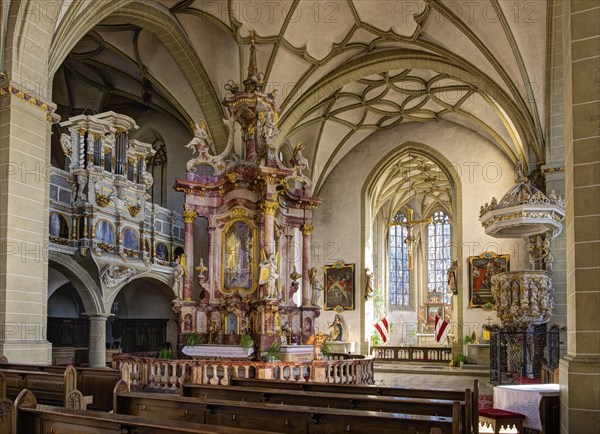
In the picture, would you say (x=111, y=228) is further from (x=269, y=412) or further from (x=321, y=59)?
(x=269, y=412)

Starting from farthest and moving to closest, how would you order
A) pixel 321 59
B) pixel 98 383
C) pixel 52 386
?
pixel 321 59, pixel 98 383, pixel 52 386

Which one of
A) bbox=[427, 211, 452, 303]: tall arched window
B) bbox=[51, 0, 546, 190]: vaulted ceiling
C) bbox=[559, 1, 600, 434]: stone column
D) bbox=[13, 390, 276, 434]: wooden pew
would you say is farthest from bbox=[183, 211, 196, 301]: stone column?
bbox=[427, 211, 452, 303]: tall arched window

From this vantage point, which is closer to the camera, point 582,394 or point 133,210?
point 582,394

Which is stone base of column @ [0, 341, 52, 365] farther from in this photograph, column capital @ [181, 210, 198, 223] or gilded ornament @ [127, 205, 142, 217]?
gilded ornament @ [127, 205, 142, 217]

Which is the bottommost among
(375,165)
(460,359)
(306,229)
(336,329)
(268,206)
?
(460,359)

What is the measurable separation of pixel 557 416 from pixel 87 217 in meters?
12.8

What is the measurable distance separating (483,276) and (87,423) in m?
19.8

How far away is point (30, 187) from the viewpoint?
11.9 meters

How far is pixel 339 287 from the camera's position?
1010 inches

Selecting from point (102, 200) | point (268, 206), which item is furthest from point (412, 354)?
point (102, 200)

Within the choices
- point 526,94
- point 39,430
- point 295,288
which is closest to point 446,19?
point 526,94

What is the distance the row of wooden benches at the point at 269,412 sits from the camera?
5012mm

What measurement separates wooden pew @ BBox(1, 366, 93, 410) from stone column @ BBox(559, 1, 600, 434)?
5522mm

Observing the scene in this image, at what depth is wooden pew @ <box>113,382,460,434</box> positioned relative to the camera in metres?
5.33
